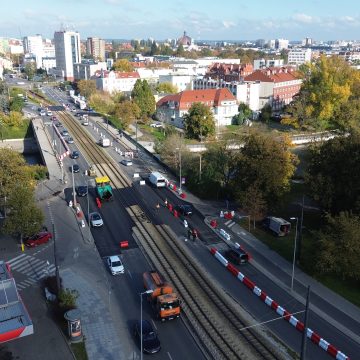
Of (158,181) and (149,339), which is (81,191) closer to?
(158,181)

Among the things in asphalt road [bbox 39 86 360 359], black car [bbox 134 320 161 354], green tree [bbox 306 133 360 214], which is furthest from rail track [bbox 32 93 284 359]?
green tree [bbox 306 133 360 214]

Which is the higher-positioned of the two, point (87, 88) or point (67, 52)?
point (67, 52)

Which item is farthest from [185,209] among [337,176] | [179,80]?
[179,80]

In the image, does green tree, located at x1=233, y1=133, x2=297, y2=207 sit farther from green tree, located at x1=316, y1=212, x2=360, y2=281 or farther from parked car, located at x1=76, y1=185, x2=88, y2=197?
parked car, located at x1=76, y1=185, x2=88, y2=197

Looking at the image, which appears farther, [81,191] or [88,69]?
[88,69]

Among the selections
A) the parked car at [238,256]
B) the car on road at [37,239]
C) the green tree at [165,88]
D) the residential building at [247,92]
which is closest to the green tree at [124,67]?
the green tree at [165,88]

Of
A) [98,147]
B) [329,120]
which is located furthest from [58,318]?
[329,120]

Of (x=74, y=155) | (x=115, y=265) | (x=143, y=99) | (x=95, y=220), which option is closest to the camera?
(x=115, y=265)
